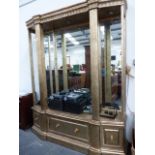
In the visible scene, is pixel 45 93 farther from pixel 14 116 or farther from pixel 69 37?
pixel 14 116

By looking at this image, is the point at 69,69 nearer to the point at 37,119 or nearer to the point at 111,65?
the point at 111,65

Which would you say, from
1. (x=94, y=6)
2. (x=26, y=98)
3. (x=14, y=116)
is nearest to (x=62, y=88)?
(x=26, y=98)

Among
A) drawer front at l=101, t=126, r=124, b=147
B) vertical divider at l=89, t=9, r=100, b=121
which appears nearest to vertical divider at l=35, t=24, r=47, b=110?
vertical divider at l=89, t=9, r=100, b=121

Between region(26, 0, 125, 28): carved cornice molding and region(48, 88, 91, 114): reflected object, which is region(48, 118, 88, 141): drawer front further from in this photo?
region(26, 0, 125, 28): carved cornice molding

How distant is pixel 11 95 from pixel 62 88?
2363mm

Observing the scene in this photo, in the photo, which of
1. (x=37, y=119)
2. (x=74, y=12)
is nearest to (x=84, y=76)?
(x=74, y=12)

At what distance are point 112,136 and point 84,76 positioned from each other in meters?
1.02

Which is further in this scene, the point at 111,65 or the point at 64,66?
the point at 64,66

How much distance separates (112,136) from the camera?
6.49 feet

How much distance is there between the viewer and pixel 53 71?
2924 millimetres

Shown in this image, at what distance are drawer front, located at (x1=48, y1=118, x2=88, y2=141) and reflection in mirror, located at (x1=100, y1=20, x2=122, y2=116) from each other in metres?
0.44

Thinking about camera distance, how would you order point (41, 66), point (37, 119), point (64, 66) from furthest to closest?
point (64, 66) → point (37, 119) → point (41, 66)

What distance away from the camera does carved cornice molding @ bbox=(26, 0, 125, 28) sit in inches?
71.9
